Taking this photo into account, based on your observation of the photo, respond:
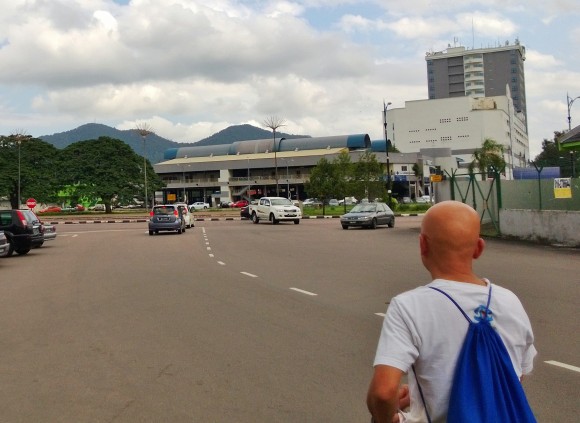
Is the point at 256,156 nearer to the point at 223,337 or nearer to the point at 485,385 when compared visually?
the point at 223,337

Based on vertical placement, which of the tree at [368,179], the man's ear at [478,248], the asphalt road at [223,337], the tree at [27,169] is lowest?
the asphalt road at [223,337]

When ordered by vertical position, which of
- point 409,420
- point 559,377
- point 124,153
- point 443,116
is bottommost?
point 559,377

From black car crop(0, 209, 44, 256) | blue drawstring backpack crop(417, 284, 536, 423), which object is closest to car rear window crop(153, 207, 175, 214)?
black car crop(0, 209, 44, 256)

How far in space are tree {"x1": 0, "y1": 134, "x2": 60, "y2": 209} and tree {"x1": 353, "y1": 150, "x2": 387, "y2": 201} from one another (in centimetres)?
3805

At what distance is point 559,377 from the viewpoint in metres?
5.69

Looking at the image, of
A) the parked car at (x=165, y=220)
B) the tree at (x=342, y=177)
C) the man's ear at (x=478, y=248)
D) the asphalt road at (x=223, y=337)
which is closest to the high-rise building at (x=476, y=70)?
the tree at (x=342, y=177)

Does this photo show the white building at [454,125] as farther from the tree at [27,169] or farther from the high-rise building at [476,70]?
the tree at [27,169]

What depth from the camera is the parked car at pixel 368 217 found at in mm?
33656

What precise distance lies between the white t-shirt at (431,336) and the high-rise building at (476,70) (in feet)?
578

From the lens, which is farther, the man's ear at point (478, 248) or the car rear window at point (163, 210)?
the car rear window at point (163, 210)

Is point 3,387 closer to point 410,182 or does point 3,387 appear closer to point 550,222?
point 550,222

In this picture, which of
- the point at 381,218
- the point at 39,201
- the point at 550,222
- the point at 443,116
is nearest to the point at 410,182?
the point at 443,116

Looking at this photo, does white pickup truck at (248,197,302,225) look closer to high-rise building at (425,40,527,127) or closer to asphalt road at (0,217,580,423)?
asphalt road at (0,217,580,423)

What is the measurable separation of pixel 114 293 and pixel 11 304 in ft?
5.70
